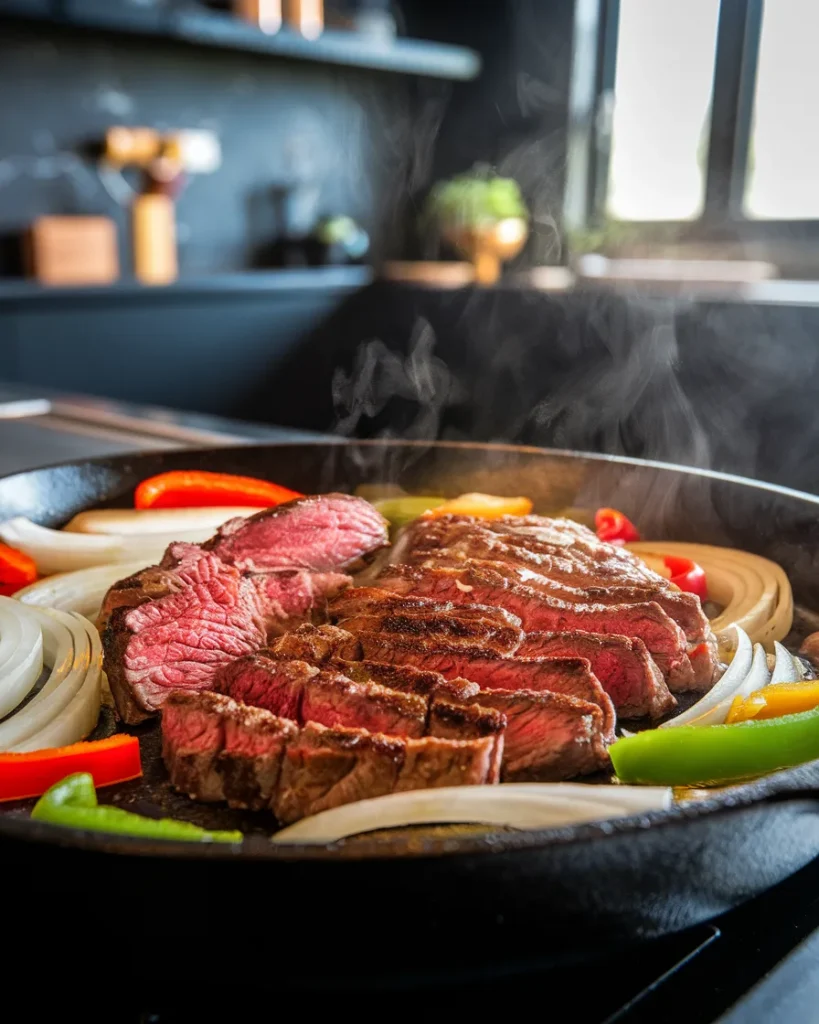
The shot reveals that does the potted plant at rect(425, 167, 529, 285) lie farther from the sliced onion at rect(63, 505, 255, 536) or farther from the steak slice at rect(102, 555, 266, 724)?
the steak slice at rect(102, 555, 266, 724)

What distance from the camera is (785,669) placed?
1.47 m

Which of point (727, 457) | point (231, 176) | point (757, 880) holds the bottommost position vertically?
point (727, 457)

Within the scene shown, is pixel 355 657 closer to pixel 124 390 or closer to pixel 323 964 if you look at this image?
pixel 323 964

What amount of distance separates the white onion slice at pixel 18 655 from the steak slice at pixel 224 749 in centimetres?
28

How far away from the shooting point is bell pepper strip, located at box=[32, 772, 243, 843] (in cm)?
91

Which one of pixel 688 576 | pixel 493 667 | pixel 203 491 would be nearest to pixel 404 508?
pixel 203 491

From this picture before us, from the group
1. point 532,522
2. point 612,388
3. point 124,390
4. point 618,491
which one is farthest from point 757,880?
point 124,390

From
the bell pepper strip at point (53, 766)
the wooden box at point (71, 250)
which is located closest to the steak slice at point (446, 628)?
the bell pepper strip at point (53, 766)

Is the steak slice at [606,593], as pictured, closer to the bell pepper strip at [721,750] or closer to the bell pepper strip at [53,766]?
the bell pepper strip at [721,750]

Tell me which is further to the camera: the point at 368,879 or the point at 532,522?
the point at 532,522

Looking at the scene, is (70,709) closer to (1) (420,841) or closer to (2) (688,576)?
(1) (420,841)

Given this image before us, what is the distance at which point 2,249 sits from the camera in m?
5.85

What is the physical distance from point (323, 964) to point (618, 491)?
61.4 inches

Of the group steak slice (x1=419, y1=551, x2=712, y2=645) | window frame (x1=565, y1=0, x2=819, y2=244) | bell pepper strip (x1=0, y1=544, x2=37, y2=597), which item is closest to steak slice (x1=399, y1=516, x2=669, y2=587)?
steak slice (x1=419, y1=551, x2=712, y2=645)
